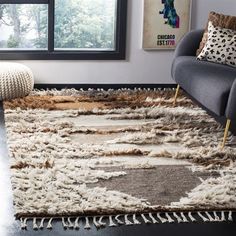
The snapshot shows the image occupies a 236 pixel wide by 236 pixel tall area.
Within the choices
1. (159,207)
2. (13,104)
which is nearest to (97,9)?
(13,104)

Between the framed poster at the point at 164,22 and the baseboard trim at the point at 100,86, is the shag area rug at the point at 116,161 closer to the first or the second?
the baseboard trim at the point at 100,86

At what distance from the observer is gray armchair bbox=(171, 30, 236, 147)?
3428 mm

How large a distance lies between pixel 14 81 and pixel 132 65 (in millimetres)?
1161

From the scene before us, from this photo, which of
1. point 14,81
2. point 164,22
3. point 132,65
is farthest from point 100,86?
point 14,81

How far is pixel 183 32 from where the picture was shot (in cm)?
510

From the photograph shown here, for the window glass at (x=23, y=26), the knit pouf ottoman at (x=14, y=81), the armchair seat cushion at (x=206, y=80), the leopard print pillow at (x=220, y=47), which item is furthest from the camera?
the window glass at (x=23, y=26)

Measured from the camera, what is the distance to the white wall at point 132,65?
5.00 m

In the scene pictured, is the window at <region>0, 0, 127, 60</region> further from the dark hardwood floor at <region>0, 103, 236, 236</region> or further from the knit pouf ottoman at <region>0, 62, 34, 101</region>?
the dark hardwood floor at <region>0, 103, 236, 236</region>

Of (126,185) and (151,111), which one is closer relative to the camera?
(126,185)

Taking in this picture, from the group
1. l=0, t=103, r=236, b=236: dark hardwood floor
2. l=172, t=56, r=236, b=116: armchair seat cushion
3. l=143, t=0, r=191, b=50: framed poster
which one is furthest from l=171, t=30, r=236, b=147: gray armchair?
l=0, t=103, r=236, b=236: dark hardwood floor

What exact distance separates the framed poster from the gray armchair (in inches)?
22.9

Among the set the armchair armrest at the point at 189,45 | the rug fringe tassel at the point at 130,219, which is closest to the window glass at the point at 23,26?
the armchair armrest at the point at 189,45

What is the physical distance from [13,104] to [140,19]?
142cm

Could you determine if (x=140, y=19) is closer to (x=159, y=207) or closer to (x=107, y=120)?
(x=107, y=120)
